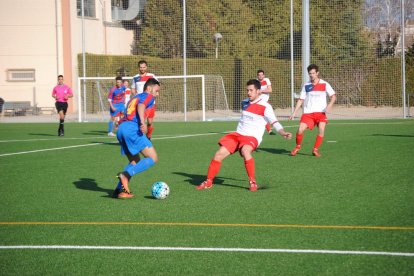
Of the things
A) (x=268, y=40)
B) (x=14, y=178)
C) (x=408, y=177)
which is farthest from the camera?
(x=268, y=40)

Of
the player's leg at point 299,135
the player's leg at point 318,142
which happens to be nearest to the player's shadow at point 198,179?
the player's leg at point 299,135

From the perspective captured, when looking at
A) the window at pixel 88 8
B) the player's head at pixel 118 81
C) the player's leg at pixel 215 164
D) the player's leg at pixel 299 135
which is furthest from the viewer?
the window at pixel 88 8

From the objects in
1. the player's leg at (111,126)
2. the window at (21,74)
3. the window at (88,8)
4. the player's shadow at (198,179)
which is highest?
the window at (88,8)

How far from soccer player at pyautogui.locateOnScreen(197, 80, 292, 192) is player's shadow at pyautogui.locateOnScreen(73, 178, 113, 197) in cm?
137

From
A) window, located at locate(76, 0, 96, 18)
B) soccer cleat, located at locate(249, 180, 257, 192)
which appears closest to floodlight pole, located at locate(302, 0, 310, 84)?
window, located at locate(76, 0, 96, 18)

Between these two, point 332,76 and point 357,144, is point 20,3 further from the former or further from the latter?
point 357,144

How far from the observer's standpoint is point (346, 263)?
549cm

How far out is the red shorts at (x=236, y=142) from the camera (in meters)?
9.61

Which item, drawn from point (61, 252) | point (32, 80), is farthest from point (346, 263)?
point (32, 80)

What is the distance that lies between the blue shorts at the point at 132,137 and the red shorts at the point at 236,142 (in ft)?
4.16

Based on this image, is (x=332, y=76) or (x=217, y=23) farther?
(x=217, y=23)

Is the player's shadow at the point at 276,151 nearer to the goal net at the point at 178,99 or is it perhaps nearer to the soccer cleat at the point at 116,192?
the soccer cleat at the point at 116,192

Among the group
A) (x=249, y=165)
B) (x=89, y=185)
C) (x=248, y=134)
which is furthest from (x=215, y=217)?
(x=89, y=185)

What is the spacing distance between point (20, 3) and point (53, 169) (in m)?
26.9
